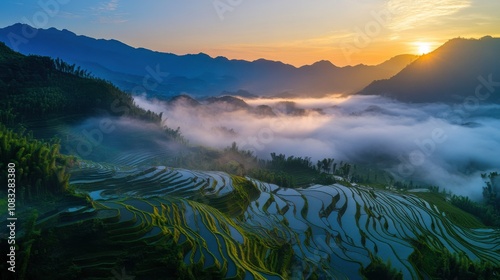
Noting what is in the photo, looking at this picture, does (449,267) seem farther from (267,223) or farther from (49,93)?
(49,93)

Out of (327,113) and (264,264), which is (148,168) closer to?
(264,264)

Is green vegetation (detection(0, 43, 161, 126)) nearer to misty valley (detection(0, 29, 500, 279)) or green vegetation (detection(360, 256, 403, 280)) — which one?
misty valley (detection(0, 29, 500, 279))

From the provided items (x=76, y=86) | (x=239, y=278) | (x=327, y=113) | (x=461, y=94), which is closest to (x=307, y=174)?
(x=76, y=86)

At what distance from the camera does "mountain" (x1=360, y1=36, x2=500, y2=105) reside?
146m

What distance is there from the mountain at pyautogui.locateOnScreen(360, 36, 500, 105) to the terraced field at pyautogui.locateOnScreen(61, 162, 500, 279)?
138361mm

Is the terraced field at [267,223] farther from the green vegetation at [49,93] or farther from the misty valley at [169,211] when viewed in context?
the green vegetation at [49,93]

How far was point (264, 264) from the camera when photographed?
16609 millimetres

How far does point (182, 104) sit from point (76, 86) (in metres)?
78.3

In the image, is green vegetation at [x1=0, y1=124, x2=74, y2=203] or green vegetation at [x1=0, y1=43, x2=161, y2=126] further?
green vegetation at [x1=0, y1=43, x2=161, y2=126]

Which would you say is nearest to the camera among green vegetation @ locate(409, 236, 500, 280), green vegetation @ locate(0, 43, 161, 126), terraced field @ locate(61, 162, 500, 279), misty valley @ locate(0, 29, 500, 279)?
misty valley @ locate(0, 29, 500, 279)

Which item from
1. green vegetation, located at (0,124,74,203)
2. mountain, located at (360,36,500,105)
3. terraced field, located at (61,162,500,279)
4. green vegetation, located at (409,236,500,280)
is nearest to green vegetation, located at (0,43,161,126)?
terraced field, located at (61,162,500,279)

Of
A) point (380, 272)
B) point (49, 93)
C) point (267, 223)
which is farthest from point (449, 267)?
point (49, 93)

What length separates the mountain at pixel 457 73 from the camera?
14612 cm

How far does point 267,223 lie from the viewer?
22094 mm
